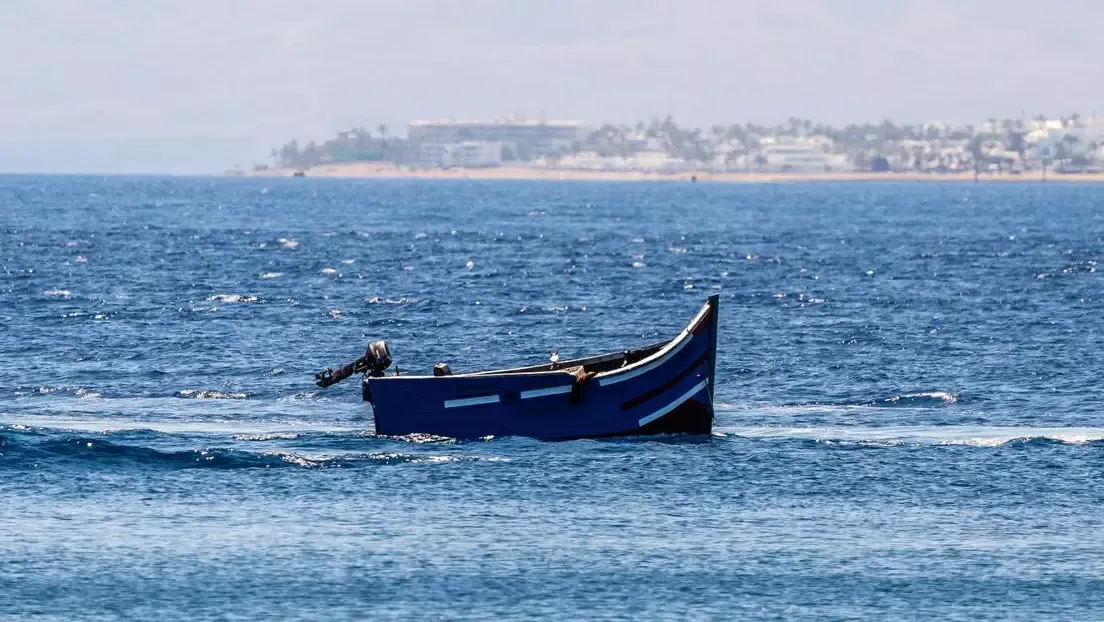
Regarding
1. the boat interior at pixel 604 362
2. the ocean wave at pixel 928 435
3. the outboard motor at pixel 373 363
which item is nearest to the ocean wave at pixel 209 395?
the outboard motor at pixel 373 363

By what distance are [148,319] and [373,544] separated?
140 ft

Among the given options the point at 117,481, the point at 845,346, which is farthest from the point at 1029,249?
the point at 117,481

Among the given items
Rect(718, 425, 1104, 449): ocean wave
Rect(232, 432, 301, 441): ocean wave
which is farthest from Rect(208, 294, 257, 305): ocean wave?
Rect(718, 425, 1104, 449): ocean wave

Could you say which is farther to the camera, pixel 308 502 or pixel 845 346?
pixel 845 346

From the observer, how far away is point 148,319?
243 ft

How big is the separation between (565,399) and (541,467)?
11.6 ft

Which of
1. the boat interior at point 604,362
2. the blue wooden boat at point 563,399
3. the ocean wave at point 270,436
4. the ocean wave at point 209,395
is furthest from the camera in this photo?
the ocean wave at point 209,395

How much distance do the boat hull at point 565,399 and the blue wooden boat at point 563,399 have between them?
0.02 meters

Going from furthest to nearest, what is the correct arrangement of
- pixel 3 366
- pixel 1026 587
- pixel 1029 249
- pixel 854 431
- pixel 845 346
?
pixel 1029 249
pixel 845 346
pixel 3 366
pixel 854 431
pixel 1026 587

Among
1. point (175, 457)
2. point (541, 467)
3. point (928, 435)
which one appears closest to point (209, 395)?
point (175, 457)

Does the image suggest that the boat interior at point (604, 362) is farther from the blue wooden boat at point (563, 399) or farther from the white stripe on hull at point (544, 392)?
the white stripe on hull at point (544, 392)

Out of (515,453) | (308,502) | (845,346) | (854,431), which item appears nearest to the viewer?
(308,502)

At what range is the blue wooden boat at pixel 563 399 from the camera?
44000 millimetres

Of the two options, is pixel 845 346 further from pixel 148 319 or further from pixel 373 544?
pixel 373 544
